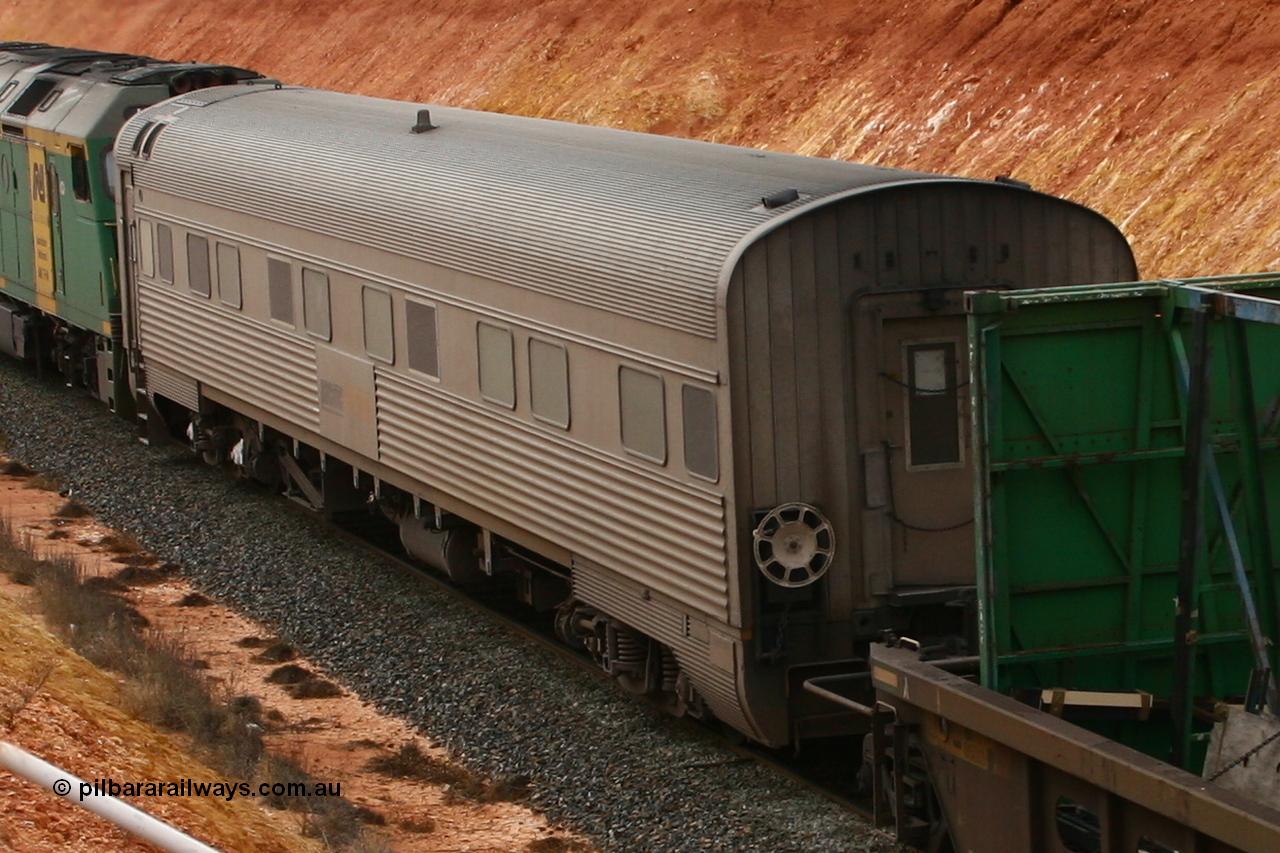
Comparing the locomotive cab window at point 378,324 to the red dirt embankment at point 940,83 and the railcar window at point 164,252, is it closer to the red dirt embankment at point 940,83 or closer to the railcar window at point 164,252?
the railcar window at point 164,252

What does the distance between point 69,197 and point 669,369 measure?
11314 mm

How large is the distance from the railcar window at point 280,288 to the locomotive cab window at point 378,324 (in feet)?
4.64

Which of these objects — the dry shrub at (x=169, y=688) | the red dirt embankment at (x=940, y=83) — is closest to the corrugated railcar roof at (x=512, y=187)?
the dry shrub at (x=169, y=688)

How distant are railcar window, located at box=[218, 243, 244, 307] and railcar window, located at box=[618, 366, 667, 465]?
20.5 ft

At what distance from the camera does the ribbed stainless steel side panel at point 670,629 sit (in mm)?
11047

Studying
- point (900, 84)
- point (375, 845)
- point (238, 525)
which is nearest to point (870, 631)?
point (375, 845)

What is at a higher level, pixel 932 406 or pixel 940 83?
pixel 940 83

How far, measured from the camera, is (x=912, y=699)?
9.28 m

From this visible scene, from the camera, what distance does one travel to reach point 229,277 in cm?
1717

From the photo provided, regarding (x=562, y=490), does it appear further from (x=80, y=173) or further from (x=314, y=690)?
(x=80, y=173)

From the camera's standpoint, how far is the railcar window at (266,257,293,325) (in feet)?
52.6

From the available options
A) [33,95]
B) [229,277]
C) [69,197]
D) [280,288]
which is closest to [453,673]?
[280,288]

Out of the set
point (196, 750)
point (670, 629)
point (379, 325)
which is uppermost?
point (379, 325)

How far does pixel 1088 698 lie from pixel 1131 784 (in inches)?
46.0
